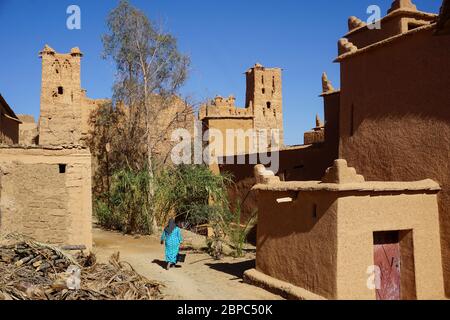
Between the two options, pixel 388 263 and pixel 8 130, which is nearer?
pixel 388 263

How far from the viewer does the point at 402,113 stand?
924 centimetres

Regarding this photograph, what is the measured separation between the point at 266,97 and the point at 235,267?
24.4 m

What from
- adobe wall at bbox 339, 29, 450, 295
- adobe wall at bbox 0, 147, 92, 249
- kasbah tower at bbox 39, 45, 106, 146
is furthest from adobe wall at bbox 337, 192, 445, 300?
kasbah tower at bbox 39, 45, 106, 146

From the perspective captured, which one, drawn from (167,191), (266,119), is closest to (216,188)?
(167,191)

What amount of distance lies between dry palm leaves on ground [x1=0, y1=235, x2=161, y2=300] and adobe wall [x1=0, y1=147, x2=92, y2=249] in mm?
787

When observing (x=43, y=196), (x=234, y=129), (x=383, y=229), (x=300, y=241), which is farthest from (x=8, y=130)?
(x=383, y=229)

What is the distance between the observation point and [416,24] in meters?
10.7

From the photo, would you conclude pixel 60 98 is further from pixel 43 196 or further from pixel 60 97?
pixel 43 196

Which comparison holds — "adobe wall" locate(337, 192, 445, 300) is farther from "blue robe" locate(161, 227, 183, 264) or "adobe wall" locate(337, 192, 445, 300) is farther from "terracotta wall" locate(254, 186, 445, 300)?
"blue robe" locate(161, 227, 183, 264)

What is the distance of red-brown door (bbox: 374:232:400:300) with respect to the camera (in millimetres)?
8156

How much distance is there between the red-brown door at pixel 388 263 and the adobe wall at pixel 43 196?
6869 millimetres

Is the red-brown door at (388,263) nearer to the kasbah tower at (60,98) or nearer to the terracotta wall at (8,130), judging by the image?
the terracotta wall at (8,130)

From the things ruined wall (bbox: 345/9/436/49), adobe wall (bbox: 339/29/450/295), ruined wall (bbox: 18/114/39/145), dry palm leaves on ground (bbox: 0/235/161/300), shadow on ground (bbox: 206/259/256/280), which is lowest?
shadow on ground (bbox: 206/259/256/280)
